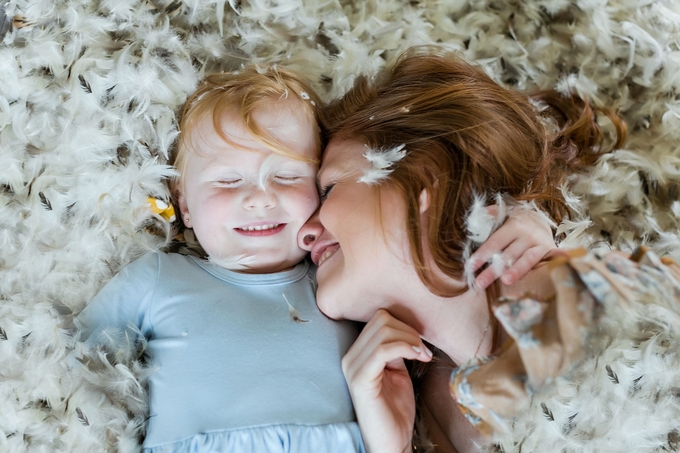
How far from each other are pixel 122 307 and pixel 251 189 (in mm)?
526

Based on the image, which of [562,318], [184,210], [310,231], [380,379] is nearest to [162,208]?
[184,210]

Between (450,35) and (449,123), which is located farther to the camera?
(450,35)

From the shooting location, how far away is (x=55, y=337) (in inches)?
68.2

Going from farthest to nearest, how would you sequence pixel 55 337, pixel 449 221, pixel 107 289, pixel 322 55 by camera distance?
pixel 322 55 < pixel 107 289 < pixel 55 337 < pixel 449 221

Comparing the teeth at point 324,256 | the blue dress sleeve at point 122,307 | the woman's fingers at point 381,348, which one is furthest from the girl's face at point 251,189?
the woman's fingers at point 381,348

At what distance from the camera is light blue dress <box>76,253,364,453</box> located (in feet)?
5.42

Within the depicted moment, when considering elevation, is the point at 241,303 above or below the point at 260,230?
below

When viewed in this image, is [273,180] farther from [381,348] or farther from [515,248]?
[515,248]

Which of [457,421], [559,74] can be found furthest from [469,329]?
[559,74]

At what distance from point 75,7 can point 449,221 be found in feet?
4.56

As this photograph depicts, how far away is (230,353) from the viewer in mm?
1725

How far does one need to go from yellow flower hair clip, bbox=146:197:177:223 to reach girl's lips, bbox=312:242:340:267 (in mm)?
493

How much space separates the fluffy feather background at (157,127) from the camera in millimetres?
1687

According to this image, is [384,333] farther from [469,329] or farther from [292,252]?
[292,252]
